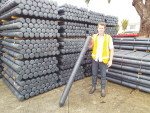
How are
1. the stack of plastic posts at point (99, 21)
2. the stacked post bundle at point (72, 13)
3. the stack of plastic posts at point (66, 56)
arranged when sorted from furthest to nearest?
the stack of plastic posts at point (99, 21) < the stack of plastic posts at point (66, 56) < the stacked post bundle at point (72, 13)

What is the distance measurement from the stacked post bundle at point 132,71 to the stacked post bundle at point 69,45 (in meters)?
1.91

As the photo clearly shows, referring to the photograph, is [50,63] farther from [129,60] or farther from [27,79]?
[129,60]

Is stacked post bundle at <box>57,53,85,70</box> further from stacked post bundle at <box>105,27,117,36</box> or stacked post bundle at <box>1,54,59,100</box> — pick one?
stacked post bundle at <box>105,27,117,36</box>

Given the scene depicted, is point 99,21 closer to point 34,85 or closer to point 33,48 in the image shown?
point 33,48

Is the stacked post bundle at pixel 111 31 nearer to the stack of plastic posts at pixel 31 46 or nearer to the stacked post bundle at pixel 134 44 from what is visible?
the stacked post bundle at pixel 134 44

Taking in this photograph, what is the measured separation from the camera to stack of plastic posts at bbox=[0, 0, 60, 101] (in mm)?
3793

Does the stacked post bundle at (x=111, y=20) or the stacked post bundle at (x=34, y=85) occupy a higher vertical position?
the stacked post bundle at (x=111, y=20)

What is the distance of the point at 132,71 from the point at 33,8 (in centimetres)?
471

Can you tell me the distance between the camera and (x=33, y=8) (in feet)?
12.8

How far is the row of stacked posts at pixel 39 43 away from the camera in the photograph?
3.86 m

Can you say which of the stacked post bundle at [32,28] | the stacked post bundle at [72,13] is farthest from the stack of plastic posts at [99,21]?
the stacked post bundle at [32,28]

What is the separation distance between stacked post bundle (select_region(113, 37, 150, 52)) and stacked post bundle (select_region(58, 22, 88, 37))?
7.73 ft

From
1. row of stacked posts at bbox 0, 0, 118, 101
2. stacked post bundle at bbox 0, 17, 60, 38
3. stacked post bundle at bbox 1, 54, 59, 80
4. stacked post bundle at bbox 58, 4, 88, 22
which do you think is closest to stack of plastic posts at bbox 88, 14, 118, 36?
row of stacked posts at bbox 0, 0, 118, 101

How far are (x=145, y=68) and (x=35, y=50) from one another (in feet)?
14.2
